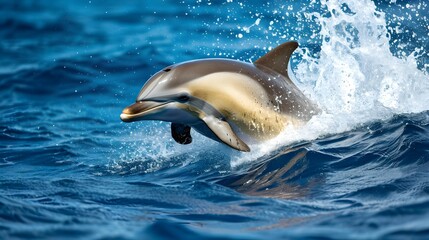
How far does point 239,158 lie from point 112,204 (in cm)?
199

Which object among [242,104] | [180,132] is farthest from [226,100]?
[180,132]

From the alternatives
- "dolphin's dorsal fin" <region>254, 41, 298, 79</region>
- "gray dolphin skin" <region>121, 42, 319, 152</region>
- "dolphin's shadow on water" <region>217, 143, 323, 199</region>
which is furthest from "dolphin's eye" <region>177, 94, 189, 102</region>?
"dolphin's dorsal fin" <region>254, 41, 298, 79</region>

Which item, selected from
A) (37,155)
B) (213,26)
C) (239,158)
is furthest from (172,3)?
(239,158)

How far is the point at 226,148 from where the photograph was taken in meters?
8.03

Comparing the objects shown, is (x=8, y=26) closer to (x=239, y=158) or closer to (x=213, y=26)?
(x=213, y=26)

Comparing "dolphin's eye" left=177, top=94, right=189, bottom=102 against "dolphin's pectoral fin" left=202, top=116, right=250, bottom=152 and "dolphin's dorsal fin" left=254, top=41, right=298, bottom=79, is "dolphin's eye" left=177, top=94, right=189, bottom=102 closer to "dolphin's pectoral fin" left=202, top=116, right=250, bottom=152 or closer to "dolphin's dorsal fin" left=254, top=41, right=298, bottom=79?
"dolphin's pectoral fin" left=202, top=116, right=250, bottom=152

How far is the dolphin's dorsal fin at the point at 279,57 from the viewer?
7.93m

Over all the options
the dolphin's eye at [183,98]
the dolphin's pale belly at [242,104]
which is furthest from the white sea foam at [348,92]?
the dolphin's eye at [183,98]

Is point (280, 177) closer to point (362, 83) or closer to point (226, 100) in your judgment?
point (226, 100)

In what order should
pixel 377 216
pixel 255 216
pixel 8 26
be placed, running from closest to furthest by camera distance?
pixel 377 216
pixel 255 216
pixel 8 26

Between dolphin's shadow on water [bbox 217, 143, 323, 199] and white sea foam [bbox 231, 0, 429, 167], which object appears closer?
dolphin's shadow on water [bbox 217, 143, 323, 199]

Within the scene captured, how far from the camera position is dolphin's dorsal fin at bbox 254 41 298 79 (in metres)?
7.93

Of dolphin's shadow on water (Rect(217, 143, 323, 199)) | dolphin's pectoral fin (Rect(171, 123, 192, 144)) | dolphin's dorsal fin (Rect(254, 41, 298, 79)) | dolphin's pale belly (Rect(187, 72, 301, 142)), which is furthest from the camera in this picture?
dolphin's dorsal fin (Rect(254, 41, 298, 79))

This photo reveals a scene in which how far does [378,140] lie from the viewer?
7.81 m
